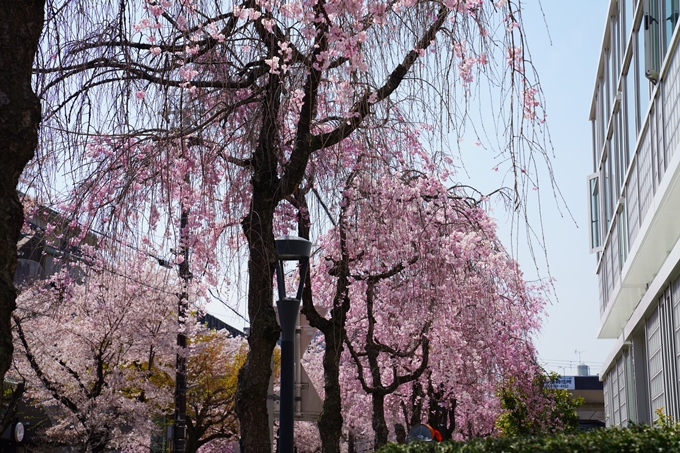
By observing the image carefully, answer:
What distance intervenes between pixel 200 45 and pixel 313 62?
3.43 ft

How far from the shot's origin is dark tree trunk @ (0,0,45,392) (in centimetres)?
400

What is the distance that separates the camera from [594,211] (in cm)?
2822

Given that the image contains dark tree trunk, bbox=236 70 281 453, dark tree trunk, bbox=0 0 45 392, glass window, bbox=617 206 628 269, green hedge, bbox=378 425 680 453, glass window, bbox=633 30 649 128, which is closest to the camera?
dark tree trunk, bbox=0 0 45 392

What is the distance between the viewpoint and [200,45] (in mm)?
6641

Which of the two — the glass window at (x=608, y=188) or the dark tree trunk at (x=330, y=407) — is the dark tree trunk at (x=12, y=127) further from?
the glass window at (x=608, y=188)

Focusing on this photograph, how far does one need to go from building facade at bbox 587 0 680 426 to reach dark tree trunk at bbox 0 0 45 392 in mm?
8227

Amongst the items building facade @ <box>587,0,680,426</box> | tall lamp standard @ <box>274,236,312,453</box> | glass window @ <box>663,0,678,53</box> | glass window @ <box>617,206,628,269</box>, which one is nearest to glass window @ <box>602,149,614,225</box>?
building facade @ <box>587,0,680,426</box>

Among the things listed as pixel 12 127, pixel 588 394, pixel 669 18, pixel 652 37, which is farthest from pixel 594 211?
pixel 588 394

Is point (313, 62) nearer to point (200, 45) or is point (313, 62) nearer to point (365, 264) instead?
point (200, 45)

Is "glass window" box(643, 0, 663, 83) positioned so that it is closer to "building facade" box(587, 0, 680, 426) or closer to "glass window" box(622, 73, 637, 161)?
"building facade" box(587, 0, 680, 426)

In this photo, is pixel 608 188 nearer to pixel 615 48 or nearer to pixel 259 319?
pixel 615 48

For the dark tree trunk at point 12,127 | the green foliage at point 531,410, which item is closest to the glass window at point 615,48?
the green foliage at point 531,410

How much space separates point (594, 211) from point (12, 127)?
2605 centimetres

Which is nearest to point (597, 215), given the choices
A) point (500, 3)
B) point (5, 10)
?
point (500, 3)
